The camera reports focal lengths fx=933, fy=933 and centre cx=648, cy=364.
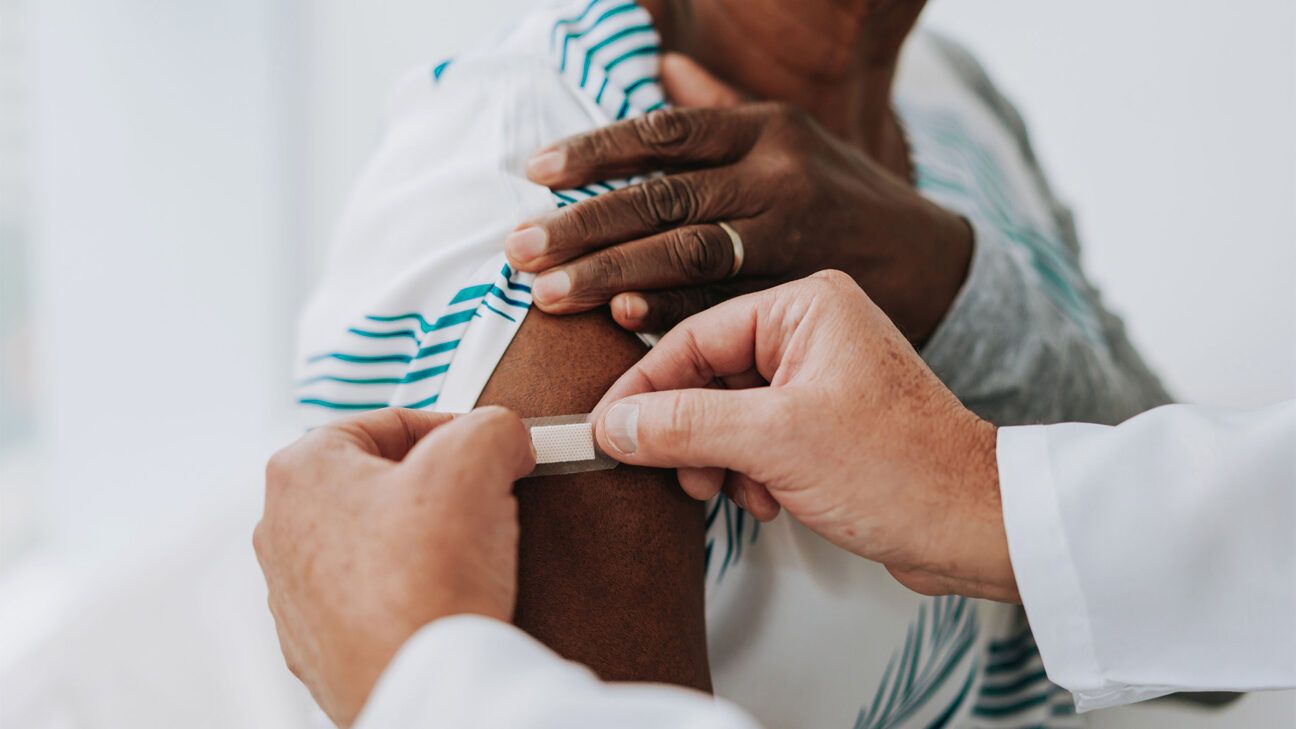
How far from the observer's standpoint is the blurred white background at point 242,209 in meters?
1.49

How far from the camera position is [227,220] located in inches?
81.0

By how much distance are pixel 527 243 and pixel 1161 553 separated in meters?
0.49

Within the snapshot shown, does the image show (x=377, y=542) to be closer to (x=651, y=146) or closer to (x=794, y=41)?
(x=651, y=146)

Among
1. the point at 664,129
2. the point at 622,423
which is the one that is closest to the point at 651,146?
the point at 664,129

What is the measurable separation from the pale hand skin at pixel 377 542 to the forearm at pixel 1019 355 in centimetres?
50

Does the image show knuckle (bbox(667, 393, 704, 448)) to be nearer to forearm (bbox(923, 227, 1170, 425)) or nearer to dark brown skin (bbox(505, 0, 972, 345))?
dark brown skin (bbox(505, 0, 972, 345))

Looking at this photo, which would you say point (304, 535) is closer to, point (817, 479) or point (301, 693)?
point (817, 479)

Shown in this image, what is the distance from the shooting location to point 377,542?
503 mm

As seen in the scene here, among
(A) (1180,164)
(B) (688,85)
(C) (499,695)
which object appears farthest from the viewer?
(A) (1180,164)

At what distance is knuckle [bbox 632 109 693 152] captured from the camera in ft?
2.49

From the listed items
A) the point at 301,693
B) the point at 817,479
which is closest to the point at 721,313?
the point at 817,479

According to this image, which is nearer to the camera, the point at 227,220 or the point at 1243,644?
the point at 1243,644

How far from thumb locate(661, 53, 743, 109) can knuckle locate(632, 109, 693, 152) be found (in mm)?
100

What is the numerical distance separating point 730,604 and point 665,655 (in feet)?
0.46
